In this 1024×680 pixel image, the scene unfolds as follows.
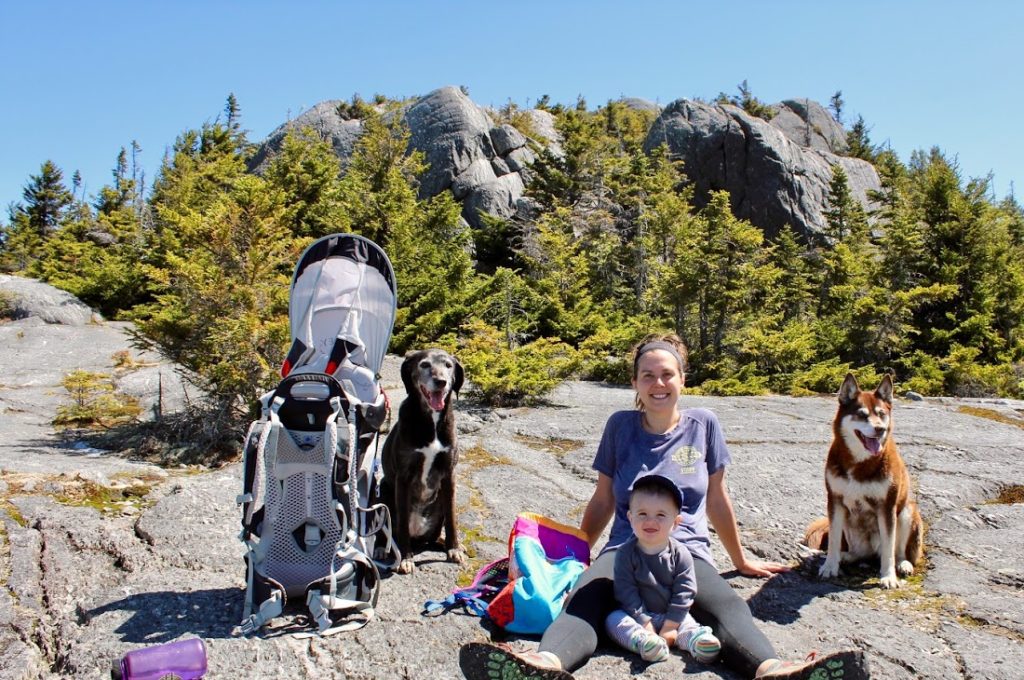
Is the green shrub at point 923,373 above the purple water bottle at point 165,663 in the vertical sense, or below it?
above

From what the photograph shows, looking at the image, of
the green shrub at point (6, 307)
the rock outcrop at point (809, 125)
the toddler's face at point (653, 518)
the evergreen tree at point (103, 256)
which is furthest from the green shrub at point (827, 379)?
the rock outcrop at point (809, 125)

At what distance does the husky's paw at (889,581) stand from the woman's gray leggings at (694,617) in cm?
145

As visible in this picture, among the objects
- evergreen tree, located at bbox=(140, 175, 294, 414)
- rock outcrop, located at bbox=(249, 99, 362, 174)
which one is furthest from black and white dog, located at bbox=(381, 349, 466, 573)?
rock outcrop, located at bbox=(249, 99, 362, 174)

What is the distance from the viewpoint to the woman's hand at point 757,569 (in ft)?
12.1

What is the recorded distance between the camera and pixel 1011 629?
316 cm

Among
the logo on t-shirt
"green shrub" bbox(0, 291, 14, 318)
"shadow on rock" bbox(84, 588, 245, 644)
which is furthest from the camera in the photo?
"green shrub" bbox(0, 291, 14, 318)

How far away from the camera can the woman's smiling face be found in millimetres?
3210

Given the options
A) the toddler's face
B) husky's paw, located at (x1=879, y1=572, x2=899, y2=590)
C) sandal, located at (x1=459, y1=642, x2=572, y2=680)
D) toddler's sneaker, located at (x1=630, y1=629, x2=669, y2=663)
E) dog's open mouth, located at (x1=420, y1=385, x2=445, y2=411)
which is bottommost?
husky's paw, located at (x1=879, y1=572, x2=899, y2=590)

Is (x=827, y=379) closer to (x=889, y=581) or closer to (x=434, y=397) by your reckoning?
(x=889, y=581)

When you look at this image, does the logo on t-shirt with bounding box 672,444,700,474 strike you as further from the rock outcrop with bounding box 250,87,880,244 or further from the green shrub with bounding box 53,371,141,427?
the rock outcrop with bounding box 250,87,880,244

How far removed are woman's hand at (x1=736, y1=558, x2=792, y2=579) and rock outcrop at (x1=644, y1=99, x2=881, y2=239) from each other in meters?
29.4

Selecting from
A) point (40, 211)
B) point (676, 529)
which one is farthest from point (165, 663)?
point (40, 211)

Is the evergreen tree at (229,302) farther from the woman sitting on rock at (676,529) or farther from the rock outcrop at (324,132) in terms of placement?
the rock outcrop at (324,132)

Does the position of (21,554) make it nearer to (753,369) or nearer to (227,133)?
(753,369)
